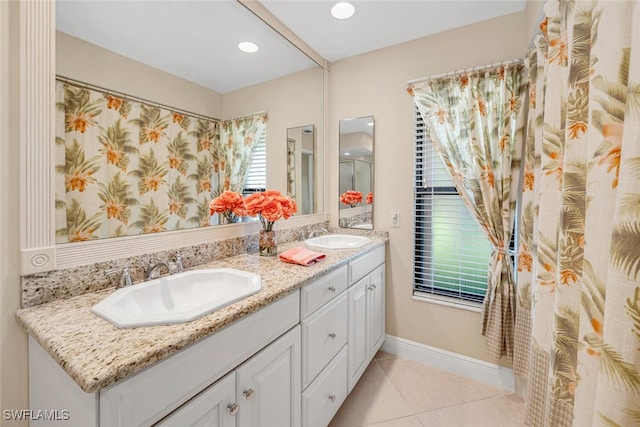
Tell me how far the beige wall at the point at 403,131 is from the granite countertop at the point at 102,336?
1.40 meters

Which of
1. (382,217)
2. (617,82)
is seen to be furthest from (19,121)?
(382,217)

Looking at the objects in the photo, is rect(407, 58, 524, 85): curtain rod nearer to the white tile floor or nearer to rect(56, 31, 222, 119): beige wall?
rect(56, 31, 222, 119): beige wall

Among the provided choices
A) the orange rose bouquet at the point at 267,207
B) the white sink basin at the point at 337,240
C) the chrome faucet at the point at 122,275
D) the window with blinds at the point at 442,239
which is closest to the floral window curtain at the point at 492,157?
the window with blinds at the point at 442,239

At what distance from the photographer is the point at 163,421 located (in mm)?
695

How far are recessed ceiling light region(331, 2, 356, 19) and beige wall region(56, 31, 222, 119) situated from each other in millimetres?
988

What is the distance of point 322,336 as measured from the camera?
136 centimetres

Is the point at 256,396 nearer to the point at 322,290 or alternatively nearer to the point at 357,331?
the point at 322,290

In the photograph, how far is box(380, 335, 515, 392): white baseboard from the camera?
73.1 inches

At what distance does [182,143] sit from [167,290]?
71 cm

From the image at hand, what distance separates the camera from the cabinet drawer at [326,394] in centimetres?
126

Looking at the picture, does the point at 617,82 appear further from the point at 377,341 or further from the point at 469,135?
the point at 377,341

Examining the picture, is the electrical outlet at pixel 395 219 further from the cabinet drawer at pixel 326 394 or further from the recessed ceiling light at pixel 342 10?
the recessed ceiling light at pixel 342 10

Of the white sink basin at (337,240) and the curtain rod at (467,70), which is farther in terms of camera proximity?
the white sink basin at (337,240)

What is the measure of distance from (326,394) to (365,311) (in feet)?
1.94
